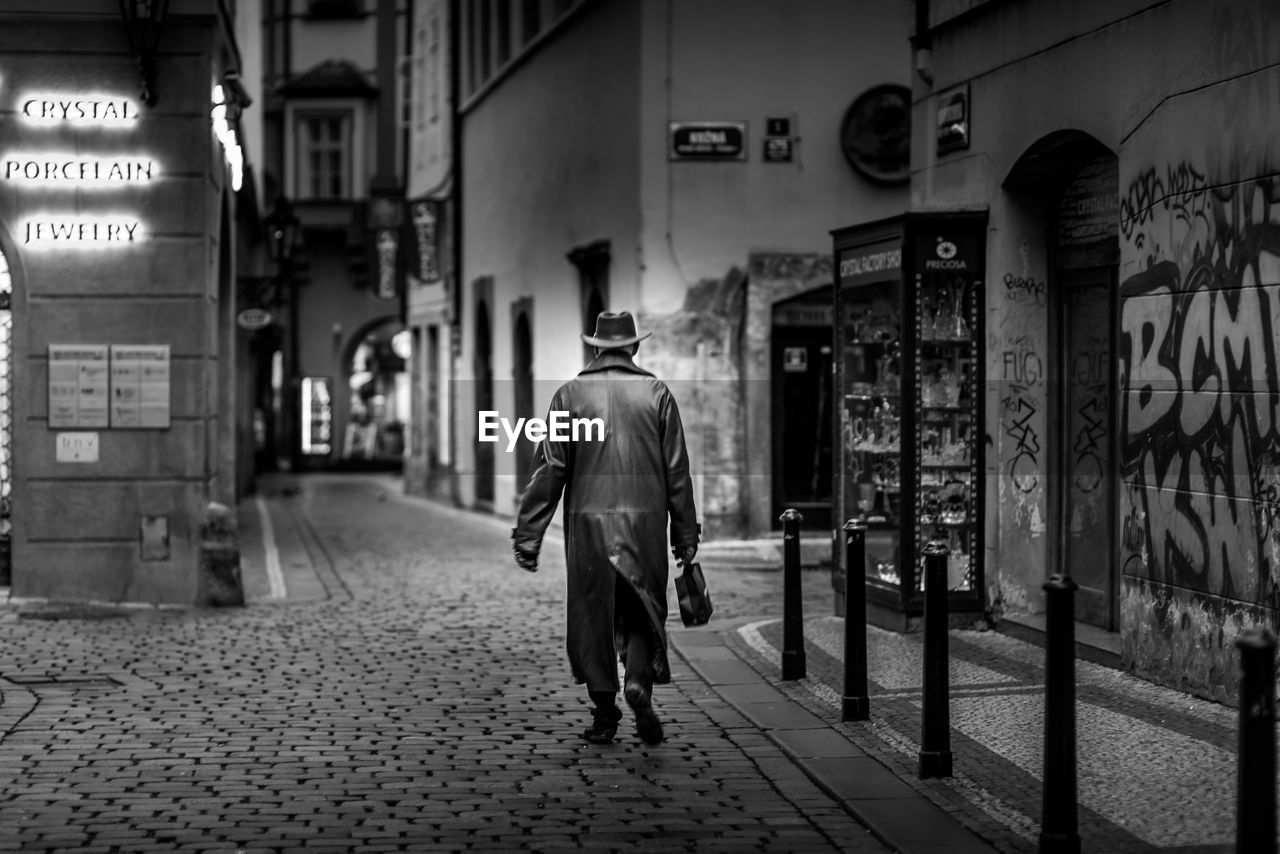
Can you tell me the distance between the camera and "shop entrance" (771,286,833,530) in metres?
20.7

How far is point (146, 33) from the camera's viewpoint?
14109 millimetres

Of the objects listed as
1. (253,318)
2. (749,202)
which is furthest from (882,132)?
(253,318)

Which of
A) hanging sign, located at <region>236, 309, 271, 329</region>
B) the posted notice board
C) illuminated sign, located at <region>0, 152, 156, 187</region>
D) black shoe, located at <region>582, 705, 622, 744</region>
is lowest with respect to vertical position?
black shoe, located at <region>582, 705, 622, 744</region>

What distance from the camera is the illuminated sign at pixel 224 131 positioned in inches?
579

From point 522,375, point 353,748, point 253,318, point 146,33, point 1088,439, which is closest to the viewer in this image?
point 353,748

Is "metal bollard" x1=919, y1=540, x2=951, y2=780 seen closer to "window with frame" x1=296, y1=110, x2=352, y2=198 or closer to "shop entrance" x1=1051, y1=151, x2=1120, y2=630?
"shop entrance" x1=1051, y1=151, x2=1120, y2=630

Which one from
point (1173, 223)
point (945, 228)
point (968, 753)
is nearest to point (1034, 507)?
point (945, 228)

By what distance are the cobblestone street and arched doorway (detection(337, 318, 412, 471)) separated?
3409 centimetres

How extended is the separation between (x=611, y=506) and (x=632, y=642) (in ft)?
2.02

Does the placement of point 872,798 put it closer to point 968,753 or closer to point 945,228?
point 968,753

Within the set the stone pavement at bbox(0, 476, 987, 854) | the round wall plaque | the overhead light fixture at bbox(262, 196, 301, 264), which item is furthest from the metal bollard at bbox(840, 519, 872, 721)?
the overhead light fixture at bbox(262, 196, 301, 264)

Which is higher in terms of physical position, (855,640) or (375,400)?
(375,400)

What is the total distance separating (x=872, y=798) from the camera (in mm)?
7297

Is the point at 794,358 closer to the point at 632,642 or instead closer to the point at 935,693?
the point at 632,642
